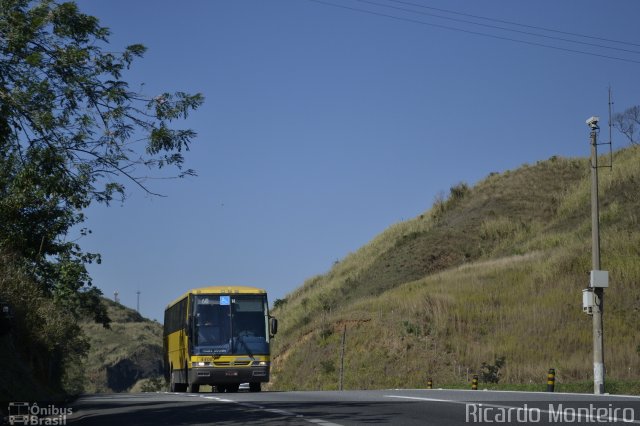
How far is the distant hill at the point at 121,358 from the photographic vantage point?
11288cm

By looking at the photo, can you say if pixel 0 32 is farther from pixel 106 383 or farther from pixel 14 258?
pixel 106 383

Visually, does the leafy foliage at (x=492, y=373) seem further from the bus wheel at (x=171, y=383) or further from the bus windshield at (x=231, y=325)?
the bus wheel at (x=171, y=383)

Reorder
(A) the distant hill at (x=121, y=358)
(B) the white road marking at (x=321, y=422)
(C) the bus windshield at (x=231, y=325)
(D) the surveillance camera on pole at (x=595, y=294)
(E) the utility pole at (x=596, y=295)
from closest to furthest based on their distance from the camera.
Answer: (B) the white road marking at (x=321, y=422), (E) the utility pole at (x=596, y=295), (D) the surveillance camera on pole at (x=595, y=294), (C) the bus windshield at (x=231, y=325), (A) the distant hill at (x=121, y=358)

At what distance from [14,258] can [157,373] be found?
87101 millimetres

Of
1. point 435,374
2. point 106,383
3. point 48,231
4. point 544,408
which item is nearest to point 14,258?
point 48,231

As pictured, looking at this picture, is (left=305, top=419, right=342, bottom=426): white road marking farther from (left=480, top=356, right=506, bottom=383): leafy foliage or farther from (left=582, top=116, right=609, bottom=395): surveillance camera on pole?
(left=480, top=356, right=506, bottom=383): leafy foliage

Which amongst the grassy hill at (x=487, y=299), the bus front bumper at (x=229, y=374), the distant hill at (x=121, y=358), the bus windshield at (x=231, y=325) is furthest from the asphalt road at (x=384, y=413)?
the distant hill at (x=121, y=358)

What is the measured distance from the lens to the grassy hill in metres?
51.6

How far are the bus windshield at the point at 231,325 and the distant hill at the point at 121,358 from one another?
71.3m

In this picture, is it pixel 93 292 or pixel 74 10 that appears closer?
pixel 74 10

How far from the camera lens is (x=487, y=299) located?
196 ft

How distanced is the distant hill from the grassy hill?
3281 centimetres

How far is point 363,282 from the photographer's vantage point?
83.1 meters

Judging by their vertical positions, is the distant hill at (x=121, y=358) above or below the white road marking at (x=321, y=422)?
below
